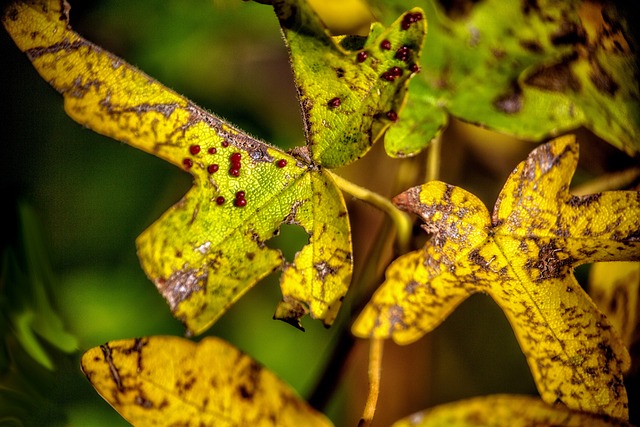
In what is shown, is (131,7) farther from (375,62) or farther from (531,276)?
(531,276)

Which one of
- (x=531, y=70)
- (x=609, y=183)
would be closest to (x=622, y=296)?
(x=609, y=183)

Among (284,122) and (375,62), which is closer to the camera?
(375,62)

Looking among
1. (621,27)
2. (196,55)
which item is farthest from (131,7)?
(621,27)

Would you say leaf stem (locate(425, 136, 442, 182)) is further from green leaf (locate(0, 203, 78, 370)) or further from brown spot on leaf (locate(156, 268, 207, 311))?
green leaf (locate(0, 203, 78, 370))

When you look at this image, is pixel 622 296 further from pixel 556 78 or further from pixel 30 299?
pixel 30 299

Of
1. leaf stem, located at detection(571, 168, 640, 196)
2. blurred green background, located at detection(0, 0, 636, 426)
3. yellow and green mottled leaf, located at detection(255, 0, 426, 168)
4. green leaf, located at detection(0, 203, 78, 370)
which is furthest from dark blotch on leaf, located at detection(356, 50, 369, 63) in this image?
green leaf, located at detection(0, 203, 78, 370)

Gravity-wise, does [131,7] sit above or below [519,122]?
above

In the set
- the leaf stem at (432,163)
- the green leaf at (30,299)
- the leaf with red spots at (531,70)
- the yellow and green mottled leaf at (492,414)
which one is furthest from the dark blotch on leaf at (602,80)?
the green leaf at (30,299)
